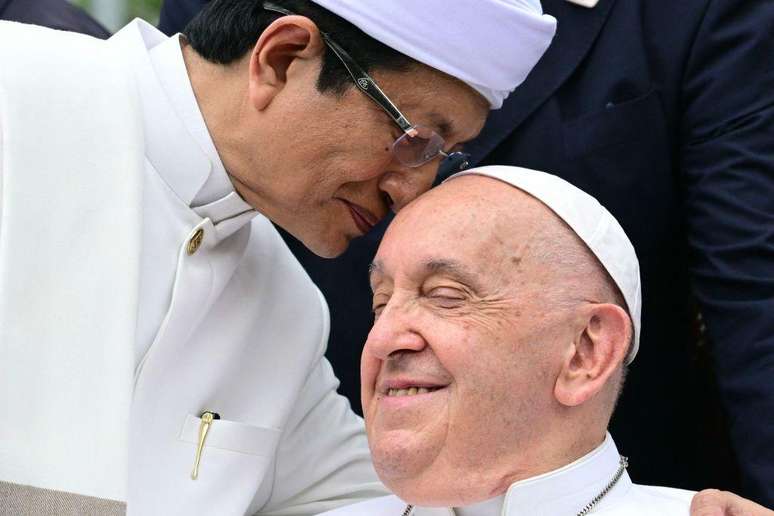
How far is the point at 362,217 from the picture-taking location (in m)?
3.78

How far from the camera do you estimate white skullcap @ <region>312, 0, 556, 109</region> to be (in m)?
3.60

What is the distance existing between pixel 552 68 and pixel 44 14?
1446mm

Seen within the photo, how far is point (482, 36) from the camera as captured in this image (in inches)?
146

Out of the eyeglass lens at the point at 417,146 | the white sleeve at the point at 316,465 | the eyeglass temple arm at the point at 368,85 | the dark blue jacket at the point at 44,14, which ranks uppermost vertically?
the eyeglass temple arm at the point at 368,85

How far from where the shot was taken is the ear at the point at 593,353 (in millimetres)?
3398

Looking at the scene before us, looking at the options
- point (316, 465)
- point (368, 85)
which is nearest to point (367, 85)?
point (368, 85)

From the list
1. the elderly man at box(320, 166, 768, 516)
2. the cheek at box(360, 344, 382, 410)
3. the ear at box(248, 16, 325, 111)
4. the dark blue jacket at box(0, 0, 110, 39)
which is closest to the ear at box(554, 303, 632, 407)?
the elderly man at box(320, 166, 768, 516)

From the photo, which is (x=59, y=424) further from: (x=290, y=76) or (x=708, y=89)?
(x=708, y=89)

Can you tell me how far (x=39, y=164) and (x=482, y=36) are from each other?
3.35ft

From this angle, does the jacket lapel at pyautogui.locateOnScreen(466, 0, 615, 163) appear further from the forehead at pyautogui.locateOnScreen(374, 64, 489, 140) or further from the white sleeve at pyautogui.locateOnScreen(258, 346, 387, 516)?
the white sleeve at pyautogui.locateOnScreen(258, 346, 387, 516)

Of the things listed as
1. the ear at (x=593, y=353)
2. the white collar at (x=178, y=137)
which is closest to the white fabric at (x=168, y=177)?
the white collar at (x=178, y=137)

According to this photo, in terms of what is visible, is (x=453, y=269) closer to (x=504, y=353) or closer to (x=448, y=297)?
(x=448, y=297)

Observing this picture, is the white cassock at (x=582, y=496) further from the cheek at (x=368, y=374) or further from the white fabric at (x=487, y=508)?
the cheek at (x=368, y=374)

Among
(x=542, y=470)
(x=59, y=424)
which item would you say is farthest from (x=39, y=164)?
(x=542, y=470)
